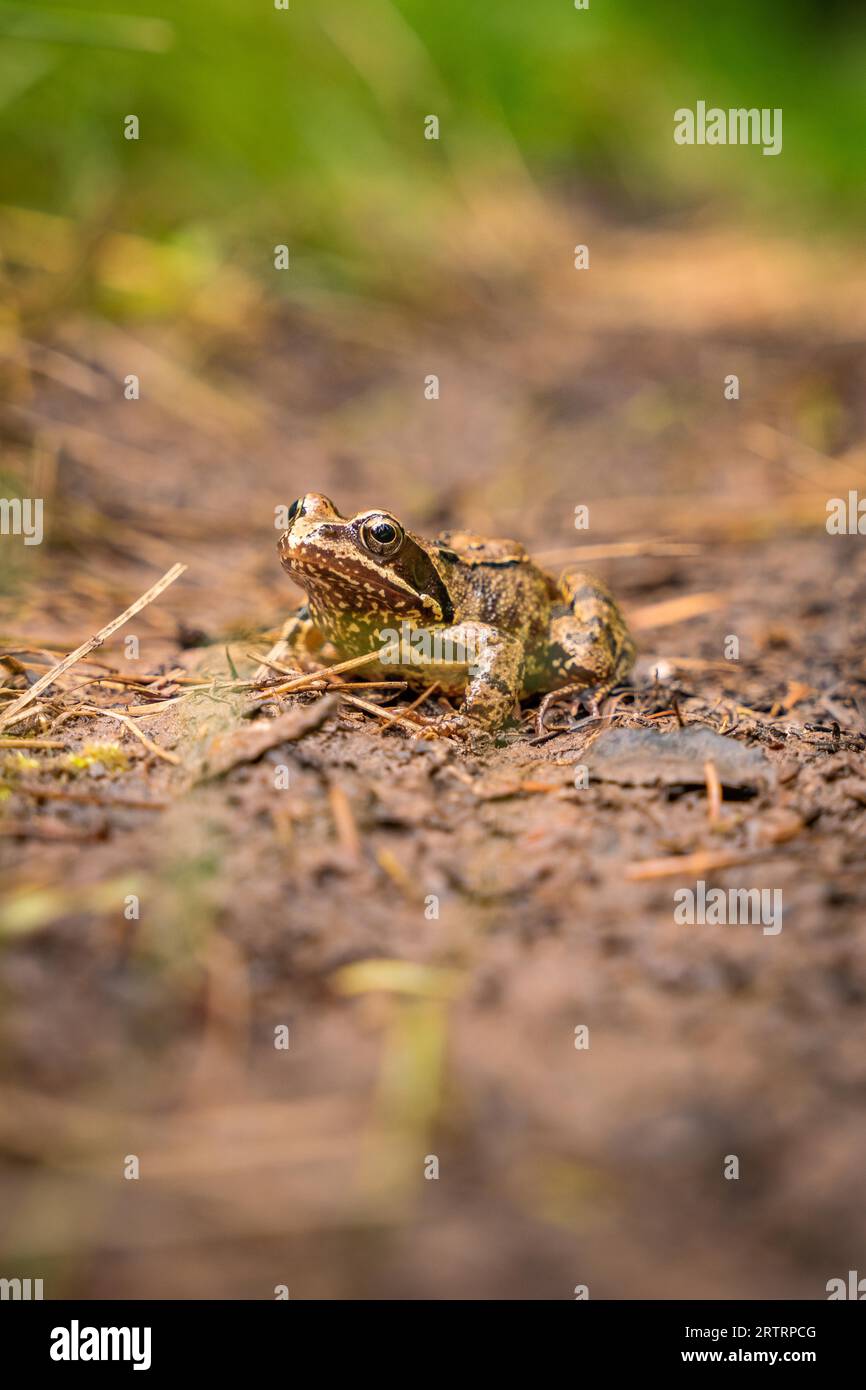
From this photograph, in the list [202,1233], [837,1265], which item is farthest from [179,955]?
[837,1265]

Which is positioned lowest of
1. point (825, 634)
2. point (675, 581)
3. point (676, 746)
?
point (676, 746)

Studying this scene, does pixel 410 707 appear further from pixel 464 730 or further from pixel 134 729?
pixel 134 729

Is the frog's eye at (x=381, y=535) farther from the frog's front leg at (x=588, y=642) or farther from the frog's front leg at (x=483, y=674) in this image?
the frog's front leg at (x=588, y=642)

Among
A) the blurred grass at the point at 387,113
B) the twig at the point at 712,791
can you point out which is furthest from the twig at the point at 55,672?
the blurred grass at the point at 387,113

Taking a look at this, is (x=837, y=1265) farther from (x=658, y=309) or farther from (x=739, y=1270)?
(x=658, y=309)

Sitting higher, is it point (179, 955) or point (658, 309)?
point (658, 309)

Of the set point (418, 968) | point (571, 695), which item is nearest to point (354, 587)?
point (571, 695)
